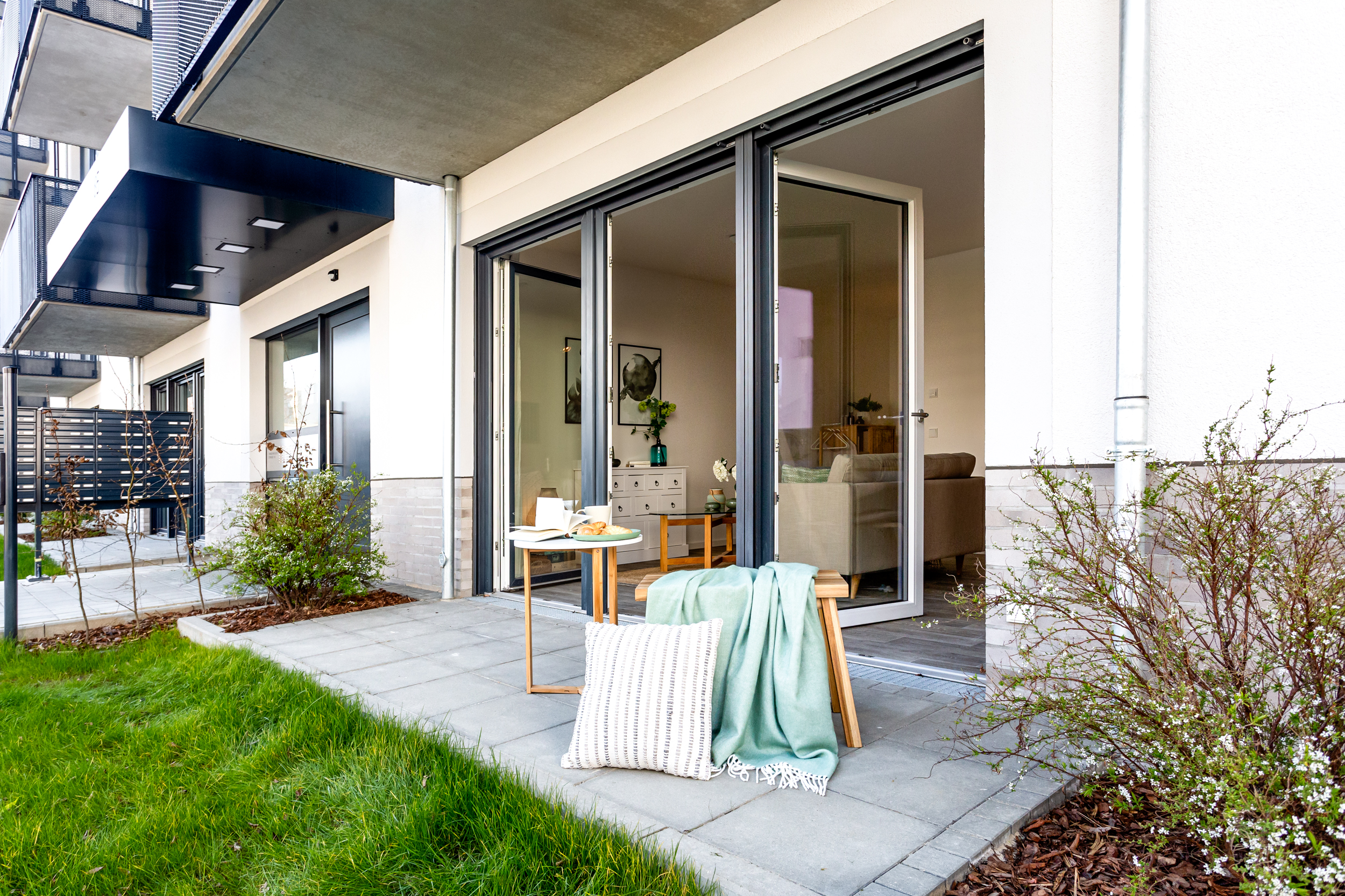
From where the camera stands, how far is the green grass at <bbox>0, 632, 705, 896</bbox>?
167 centimetres

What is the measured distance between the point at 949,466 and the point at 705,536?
6.01 feet

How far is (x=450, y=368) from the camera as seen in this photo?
17.4 ft

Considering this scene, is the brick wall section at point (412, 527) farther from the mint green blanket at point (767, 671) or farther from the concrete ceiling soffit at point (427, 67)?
the mint green blanket at point (767, 671)

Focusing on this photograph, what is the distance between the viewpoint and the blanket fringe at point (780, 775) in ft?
Answer: 6.66

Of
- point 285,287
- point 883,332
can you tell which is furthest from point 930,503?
point 285,287

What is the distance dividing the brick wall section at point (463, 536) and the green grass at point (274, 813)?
2.27m

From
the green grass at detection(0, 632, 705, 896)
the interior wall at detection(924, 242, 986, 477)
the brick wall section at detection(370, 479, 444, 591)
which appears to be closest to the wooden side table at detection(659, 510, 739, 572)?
the brick wall section at detection(370, 479, 444, 591)

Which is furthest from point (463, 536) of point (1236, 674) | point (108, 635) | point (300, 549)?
point (1236, 674)

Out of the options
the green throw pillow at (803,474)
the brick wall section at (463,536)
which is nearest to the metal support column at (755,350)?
the green throw pillow at (803,474)

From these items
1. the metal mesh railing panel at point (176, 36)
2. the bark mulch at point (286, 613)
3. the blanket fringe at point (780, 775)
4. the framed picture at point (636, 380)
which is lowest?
the bark mulch at point (286, 613)

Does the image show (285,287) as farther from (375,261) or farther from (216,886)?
(216,886)

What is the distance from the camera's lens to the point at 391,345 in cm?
595

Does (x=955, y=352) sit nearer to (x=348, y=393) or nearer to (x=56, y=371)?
(x=348, y=393)

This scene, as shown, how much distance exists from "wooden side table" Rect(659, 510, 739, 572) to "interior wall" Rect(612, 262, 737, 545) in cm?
98
